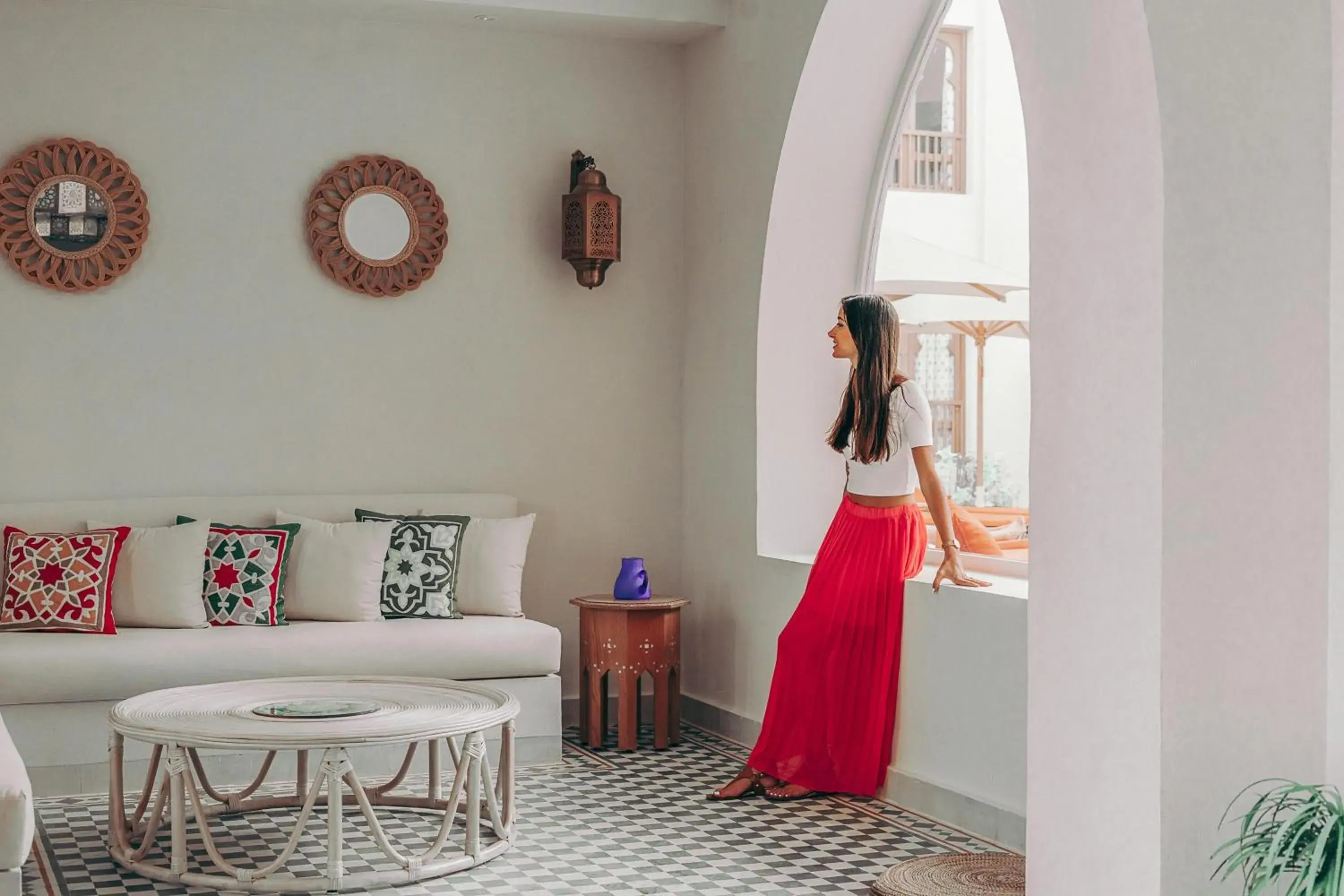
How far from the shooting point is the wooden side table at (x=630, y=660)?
19.0 ft

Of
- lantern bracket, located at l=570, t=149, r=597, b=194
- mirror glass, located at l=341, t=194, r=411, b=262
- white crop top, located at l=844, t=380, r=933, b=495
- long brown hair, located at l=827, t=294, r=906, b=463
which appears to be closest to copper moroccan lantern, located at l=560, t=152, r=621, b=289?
lantern bracket, located at l=570, t=149, r=597, b=194

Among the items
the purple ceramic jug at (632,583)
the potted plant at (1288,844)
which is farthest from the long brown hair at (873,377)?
the potted plant at (1288,844)

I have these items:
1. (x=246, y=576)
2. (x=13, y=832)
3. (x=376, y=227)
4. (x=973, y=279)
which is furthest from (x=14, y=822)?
(x=376, y=227)

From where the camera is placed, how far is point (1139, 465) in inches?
104

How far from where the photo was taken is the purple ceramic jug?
19.3ft

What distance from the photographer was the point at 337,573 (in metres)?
5.61

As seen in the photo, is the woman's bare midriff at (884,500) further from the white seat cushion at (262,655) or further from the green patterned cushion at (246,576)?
the green patterned cushion at (246,576)

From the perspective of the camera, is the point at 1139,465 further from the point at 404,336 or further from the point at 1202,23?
the point at 404,336

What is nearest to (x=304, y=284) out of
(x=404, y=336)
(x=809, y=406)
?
(x=404, y=336)

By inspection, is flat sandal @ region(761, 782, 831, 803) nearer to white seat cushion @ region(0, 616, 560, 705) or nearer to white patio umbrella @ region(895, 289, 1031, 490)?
white seat cushion @ region(0, 616, 560, 705)

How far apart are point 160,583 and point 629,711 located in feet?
6.14

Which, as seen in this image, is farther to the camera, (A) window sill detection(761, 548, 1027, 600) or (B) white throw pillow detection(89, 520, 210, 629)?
(B) white throw pillow detection(89, 520, 210, 629)

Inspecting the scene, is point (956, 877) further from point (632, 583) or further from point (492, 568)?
point (492, 568)

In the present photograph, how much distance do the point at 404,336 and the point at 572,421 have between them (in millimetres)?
849
